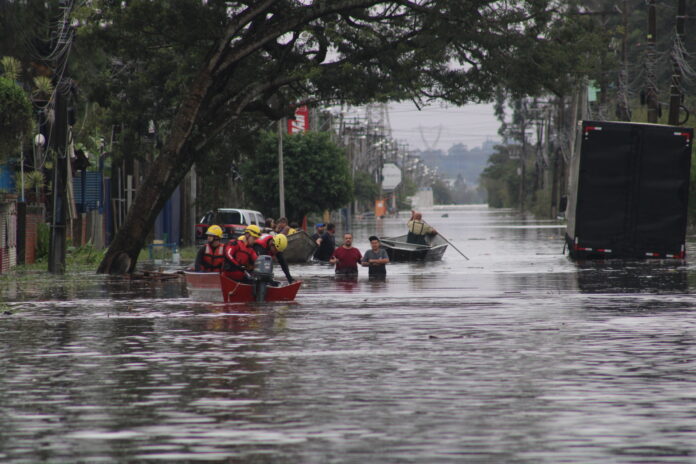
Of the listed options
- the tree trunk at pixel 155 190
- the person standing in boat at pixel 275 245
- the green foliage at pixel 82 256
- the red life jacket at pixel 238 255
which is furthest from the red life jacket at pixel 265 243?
the green foliage at pixel 82 256

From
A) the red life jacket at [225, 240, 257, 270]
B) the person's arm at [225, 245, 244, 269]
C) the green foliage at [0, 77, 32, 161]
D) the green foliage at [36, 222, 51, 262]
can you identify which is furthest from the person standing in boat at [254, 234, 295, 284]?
the green foliage at [36, 222, 51, 262]

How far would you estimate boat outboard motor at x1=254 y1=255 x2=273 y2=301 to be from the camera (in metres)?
22.4

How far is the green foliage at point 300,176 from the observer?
7181cm

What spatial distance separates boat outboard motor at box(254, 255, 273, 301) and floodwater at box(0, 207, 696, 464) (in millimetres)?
691

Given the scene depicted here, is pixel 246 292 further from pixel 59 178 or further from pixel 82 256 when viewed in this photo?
pixel 82 256

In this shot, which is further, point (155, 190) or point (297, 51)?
point (297, 51)

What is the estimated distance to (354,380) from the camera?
1209 cm

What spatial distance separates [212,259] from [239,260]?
1.90 metres

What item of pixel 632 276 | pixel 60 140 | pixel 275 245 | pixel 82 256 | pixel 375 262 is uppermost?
pixel 60 140

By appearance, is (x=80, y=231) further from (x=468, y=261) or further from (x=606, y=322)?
(x=606, y=322)

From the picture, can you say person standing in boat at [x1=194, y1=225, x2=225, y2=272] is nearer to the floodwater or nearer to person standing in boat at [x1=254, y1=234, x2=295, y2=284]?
the floodwater

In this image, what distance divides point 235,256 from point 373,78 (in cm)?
1501

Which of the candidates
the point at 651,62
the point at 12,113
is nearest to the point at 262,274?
the point at 12,113

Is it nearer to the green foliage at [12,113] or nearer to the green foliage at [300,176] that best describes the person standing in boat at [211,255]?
the green foliage at [12,113]
